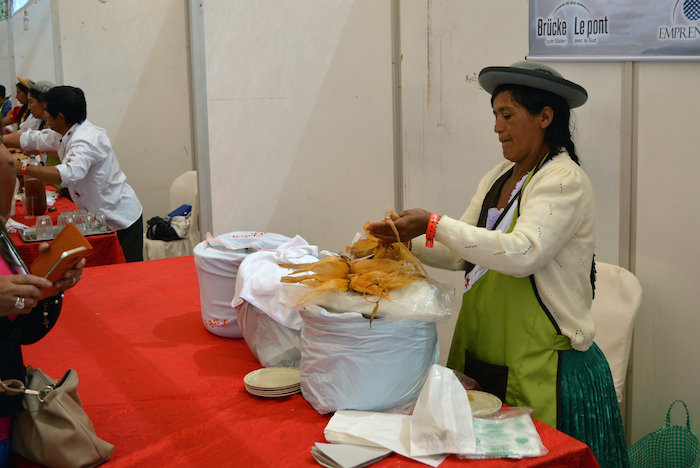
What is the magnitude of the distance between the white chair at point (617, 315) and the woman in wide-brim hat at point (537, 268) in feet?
2.18

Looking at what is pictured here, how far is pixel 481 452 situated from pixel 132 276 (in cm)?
233

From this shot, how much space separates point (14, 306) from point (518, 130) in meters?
1.39

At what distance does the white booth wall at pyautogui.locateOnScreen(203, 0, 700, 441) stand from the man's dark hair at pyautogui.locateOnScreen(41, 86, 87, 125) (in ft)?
3.95

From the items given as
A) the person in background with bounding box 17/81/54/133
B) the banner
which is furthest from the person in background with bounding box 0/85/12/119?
the banner

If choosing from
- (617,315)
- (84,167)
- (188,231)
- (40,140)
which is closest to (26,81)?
(40,140)

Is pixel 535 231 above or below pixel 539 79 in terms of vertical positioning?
below

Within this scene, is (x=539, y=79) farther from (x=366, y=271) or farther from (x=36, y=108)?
(x=36, y=108)

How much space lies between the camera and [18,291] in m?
1.43

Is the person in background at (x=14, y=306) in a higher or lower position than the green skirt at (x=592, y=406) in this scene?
higher

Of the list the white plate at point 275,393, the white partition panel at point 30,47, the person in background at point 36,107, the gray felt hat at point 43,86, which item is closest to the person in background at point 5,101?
the white partition panel at point 30,47

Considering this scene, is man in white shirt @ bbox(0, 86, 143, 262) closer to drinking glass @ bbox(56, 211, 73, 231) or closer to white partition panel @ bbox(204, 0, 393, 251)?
drinking glass @ bbox(56, 211, 73, 231)

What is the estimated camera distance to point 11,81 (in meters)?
5.45

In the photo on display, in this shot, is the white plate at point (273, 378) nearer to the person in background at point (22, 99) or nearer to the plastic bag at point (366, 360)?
the plastic bag at point (366, 360)

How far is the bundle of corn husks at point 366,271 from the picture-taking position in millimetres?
1721
